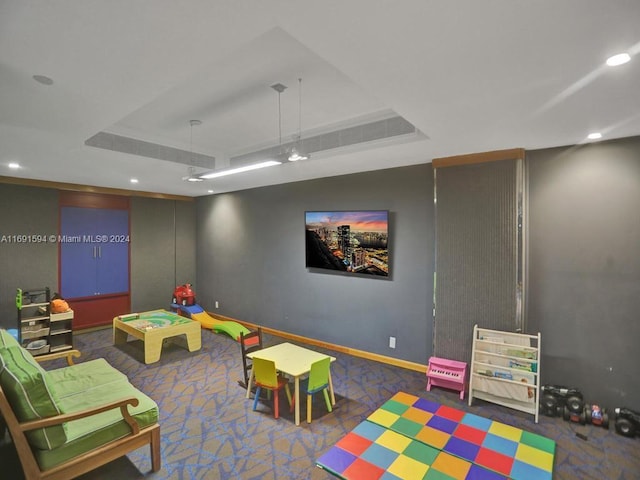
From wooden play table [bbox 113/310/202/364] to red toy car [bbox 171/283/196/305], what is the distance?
1.08 m

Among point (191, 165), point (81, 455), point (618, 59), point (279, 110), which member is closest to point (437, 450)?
point (81, 455)

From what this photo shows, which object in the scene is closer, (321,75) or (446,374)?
(321,75)

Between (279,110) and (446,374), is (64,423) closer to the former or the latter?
(279,110)

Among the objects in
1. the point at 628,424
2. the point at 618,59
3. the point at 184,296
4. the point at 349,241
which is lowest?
the point at 628,424

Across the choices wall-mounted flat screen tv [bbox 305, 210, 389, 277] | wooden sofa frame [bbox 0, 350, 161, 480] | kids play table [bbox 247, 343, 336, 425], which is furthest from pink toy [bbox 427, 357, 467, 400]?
wooden sofa frame [bbox 0, 350, 161, 480]

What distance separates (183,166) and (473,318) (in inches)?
162

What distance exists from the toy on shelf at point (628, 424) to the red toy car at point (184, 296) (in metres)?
6.61

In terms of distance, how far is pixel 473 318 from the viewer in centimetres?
374

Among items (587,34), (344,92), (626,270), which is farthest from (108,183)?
(626,270)

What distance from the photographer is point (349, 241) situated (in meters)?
4.84

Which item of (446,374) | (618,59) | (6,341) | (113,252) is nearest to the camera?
(618,59)

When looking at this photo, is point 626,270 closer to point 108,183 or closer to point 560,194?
point 560,194

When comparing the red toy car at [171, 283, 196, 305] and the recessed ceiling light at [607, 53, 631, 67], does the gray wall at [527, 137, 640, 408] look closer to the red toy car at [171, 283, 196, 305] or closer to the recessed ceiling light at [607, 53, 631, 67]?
the recessed ceiling light at [607, 53, 631, 67]

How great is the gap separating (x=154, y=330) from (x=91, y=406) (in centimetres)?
211
